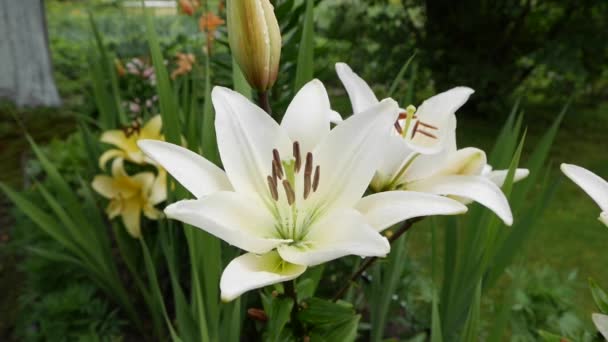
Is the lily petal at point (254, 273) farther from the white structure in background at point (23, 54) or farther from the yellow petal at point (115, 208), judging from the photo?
the white structure in background at point (23, 54)

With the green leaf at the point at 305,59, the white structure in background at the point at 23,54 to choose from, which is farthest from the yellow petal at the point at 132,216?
the white structure in background at the point at 23,54

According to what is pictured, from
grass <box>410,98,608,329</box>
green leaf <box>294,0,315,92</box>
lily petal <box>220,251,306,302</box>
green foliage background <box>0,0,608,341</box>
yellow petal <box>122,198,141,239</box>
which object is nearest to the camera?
lily petal <box>220,251,306,302</box>

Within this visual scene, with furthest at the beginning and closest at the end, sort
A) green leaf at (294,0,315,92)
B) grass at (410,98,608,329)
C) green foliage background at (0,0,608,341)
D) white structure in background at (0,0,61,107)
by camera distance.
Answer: white structure in background at (0,0,61,107) → green foliage background at (0,0,608,341) → grass at (410,98,608,329) → green leaf at (294,0,315,92)

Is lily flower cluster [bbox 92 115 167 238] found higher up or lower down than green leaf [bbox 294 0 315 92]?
lower down

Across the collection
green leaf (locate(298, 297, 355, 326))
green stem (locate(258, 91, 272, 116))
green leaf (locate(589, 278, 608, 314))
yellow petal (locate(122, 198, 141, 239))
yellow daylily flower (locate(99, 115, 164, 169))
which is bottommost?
yellow petal (locate(122, 198, 141, 239))

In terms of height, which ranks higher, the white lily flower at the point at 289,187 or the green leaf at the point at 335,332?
the white lily flower at the point at 289,187

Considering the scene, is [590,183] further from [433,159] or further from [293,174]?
[293,174]

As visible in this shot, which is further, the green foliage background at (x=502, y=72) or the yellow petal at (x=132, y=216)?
the green foliage background at (x=502, y=72)

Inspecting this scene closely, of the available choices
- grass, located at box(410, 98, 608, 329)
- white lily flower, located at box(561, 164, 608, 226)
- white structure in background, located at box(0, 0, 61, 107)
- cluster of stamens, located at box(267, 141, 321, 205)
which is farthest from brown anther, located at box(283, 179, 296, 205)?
white structure in background, located at box(0, 0, 61, 107)

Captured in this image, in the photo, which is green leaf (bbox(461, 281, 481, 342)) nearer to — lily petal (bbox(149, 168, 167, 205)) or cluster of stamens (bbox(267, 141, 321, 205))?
cluster of stamens (bbox(267, 141, 321, 205))

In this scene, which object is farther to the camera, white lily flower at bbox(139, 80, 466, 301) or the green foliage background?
the green foliage background
